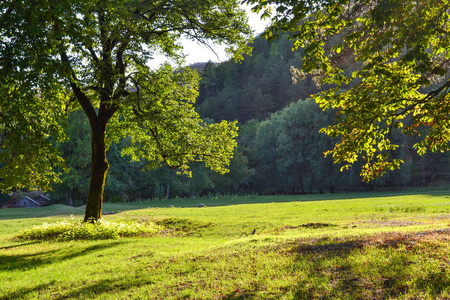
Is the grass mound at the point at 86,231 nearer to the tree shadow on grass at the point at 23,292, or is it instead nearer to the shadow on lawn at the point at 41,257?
the shadow on lawn at the point at 41,257

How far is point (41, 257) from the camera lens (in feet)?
40.7

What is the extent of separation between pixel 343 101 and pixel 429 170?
236ft

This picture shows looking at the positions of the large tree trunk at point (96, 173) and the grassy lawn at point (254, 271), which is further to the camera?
the large tree trunk at point (96, 173)

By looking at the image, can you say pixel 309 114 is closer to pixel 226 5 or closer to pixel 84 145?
pixel 84 145

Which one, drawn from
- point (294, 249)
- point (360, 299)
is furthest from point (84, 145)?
point (360, 299)

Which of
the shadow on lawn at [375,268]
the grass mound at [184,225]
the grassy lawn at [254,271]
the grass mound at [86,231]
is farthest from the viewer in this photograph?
the grass mound at [184,225]

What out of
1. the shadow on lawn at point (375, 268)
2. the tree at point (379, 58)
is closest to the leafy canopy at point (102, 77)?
the tree at point (379, 58)

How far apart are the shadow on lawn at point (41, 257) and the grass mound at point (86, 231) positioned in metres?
2.09

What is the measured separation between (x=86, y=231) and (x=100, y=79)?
259 inches

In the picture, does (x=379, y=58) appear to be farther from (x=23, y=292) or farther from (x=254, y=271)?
(x=23, y=292)

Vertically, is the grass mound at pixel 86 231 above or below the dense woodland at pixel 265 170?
below

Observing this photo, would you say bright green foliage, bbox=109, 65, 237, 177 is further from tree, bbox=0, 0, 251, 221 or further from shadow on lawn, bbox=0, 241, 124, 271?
shadow on lawn, bbox=0, 241, 124, 271

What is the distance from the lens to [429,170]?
7075cm

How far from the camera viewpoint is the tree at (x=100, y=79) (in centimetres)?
1052
